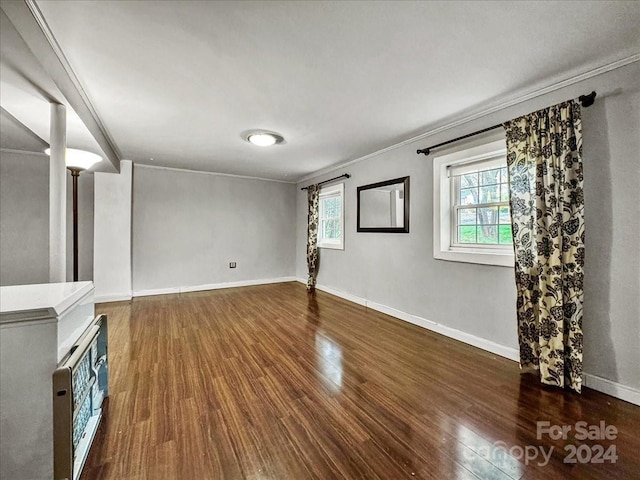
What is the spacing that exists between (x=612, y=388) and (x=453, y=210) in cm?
191

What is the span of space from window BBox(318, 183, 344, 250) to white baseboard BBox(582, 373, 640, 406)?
340 centimetres

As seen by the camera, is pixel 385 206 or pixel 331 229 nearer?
pixel 385 206

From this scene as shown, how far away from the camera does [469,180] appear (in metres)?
2.98

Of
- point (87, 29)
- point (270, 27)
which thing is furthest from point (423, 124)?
point (87, 29)

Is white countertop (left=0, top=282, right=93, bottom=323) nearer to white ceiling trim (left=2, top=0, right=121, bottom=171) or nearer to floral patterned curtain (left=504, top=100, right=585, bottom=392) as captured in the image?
white ceiling trim (left=2, top=0, right=121, bottom=171)

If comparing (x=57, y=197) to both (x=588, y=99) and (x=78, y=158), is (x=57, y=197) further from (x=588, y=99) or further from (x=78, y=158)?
(x=588, y=99)

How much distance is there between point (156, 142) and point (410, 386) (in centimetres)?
414

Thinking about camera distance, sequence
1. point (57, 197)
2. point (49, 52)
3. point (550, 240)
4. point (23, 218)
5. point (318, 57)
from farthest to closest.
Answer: point (23, 218), point (550, 240), point (57, 197), point (318, 57), point (49, 52)

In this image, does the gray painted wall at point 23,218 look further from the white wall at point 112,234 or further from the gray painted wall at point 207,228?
the gray painted wall at point 207,228

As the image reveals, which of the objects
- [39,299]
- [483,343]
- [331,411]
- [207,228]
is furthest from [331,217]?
[39,299]


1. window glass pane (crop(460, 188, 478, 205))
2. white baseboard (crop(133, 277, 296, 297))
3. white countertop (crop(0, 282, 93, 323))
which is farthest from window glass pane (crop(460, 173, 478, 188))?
white baseboard (crop(133, 277, 296, 297))

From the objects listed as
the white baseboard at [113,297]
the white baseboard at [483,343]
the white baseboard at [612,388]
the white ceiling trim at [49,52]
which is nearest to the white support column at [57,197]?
the white ceiling trim at [49,52]

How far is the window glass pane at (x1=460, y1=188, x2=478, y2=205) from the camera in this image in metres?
2.92

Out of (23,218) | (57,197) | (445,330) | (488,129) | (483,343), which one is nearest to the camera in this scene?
(57,197)
